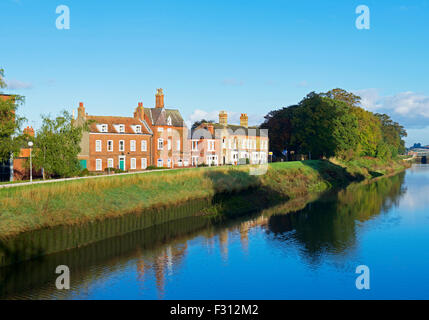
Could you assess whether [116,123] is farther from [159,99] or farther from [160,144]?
[159,99]

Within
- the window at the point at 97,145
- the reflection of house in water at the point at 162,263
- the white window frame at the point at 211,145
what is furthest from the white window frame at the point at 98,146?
the reflection of house in water at the point at 162,263

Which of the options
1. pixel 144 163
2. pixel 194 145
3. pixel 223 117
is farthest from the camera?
pixel 223 117

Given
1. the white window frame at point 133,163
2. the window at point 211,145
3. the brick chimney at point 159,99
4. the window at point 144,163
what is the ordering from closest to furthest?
the white window frame at point 133,163
the window at point 144,163
the brick chimney at point 159,99
the window at point 211,145

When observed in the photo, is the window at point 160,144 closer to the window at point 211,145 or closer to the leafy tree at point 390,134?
the window at point 211,145

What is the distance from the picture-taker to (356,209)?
159 feet

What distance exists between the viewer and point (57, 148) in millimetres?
43438

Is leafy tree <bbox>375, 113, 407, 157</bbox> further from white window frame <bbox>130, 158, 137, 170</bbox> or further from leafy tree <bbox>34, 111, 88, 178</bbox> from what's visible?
leafy tree <bbox>34, 111, 88, 178</bbox>

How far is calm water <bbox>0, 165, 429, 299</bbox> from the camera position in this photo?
2189 cm

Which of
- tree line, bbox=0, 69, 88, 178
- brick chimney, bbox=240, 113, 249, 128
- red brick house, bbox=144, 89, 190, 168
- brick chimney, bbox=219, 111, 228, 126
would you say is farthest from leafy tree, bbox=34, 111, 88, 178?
brick chimney, bbox=240, 113, 249, 128

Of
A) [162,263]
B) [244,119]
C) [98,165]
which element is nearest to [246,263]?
[162,263]

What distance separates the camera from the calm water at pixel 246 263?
2189 centimetres

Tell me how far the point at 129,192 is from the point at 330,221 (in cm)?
1935

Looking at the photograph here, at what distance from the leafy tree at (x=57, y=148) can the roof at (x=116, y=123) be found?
59.1 feet

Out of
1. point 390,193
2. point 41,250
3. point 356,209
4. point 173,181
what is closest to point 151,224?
point 173,181
